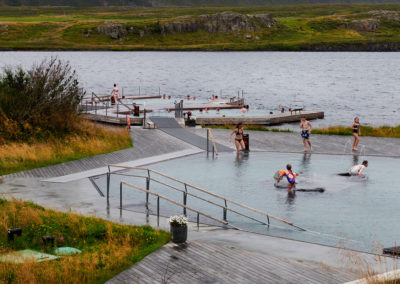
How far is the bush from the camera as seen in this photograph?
34.9 meters

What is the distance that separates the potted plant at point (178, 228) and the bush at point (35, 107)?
18.6 m

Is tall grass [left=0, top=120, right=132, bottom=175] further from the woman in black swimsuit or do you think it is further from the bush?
the woman in black swimsuit

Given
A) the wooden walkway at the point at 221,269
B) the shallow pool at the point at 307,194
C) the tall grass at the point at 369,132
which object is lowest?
the tall grass at the point at 369,132

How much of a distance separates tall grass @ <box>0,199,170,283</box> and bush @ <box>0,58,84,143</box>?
13.2 meters

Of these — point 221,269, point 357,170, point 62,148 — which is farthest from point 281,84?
point 221,269

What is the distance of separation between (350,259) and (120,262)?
6.22m

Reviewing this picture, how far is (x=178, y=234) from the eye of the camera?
1806 cm

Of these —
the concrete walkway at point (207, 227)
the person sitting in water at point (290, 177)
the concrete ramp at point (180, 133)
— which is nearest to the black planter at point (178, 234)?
the concrete walkway at point (207, 227)

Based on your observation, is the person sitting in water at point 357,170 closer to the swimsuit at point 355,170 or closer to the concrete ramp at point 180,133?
the swimsuit at point 355,170

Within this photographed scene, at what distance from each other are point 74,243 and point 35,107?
64.6 feet

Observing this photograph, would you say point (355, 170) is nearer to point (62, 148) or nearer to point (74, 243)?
point (62, 148)

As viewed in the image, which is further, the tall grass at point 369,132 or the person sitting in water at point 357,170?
the tall grass at point 369,132

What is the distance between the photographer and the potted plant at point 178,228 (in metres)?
18.0

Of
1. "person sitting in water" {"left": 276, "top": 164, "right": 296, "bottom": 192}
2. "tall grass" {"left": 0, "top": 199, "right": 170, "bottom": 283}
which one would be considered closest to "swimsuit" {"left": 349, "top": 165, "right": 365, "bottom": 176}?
"person sitting in water" {"left": 276, "top": 164, "right": 296, "bottom": 192}
